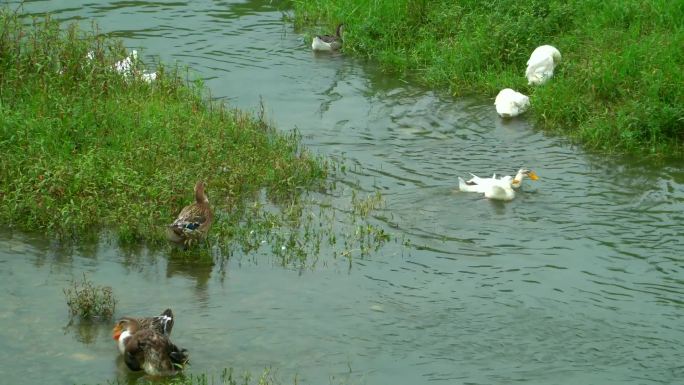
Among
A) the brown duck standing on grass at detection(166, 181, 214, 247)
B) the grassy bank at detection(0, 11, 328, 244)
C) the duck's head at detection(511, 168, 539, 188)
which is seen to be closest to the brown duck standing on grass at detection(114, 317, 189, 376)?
the brown duck standing on grass at detection(166, 181, 214, 247)

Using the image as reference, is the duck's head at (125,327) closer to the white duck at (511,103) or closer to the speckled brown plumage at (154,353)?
the speckled brown plumage at (154,353)

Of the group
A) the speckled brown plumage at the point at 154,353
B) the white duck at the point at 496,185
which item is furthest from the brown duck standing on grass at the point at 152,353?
the white duck at the point at 496,185

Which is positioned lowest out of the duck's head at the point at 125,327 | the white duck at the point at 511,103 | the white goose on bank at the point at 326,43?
the duck's head at the point at 125,327

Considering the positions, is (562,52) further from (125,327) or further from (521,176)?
(125,327)

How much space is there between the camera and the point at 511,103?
44.7 feet

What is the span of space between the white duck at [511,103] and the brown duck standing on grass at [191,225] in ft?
16.4

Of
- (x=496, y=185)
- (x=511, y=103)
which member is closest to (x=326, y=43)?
(x=511, y=103)

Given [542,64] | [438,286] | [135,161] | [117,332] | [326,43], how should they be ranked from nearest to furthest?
[117,332], [438,286], [135,161], [542,64], [326,43]

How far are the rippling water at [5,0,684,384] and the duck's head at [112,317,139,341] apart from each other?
19cm

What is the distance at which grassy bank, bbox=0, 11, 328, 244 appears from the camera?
1025 cm

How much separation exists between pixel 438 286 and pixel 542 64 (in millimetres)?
5602

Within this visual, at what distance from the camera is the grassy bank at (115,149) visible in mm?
10250

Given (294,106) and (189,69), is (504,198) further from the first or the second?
(189,69)

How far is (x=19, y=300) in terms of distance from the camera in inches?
356
